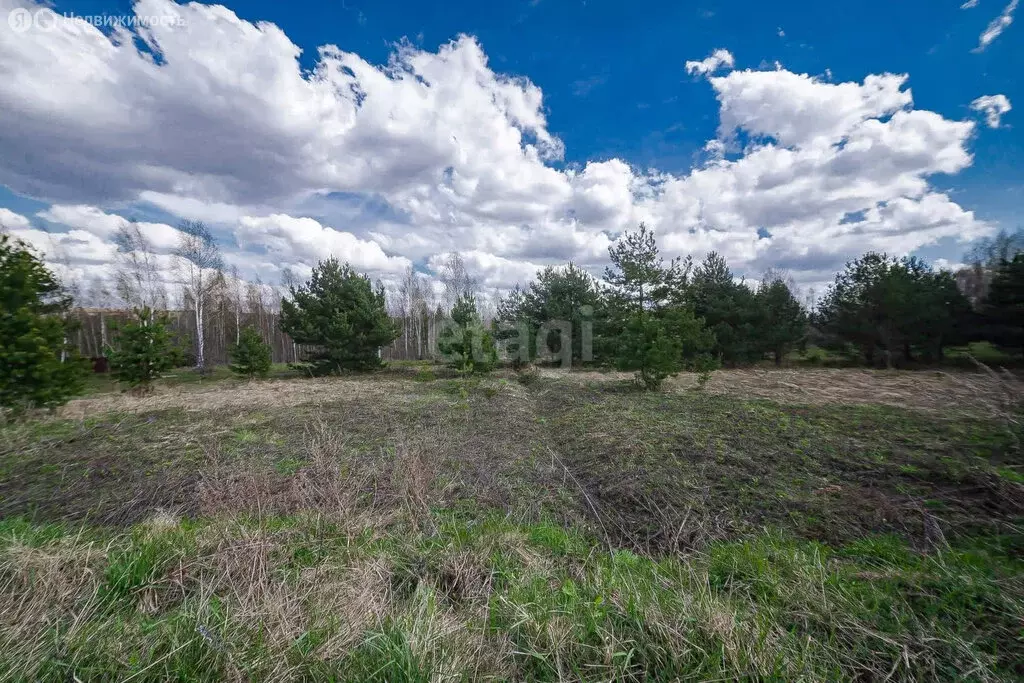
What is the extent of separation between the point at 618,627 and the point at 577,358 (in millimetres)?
19537

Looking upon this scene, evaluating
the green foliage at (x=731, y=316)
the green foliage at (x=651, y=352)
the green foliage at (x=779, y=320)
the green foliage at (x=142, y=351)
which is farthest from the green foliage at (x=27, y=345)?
the green foliage at (x=779, y=320)

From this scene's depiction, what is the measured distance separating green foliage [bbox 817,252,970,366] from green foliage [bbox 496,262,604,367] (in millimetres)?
13334

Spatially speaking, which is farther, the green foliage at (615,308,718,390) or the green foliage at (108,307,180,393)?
the green foliage at (108,307,180,393)

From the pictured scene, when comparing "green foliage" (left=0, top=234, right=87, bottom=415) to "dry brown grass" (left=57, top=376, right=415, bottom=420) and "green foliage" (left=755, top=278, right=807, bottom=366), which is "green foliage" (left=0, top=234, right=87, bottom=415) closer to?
"dry brown grass" (left=57, top=376, right=415, bottom=420)

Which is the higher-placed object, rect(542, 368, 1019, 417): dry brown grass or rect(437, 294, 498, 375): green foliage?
rect(437, 294, 498, 375): green foliage

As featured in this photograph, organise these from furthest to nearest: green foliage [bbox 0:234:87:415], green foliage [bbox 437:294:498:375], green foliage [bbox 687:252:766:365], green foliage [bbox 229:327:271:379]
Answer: green foliage [bbox 687:252:766:365], green foliage [bbox 229:327:271:379], green foliage [bbox 437:294:498:375], green foliage [bbox 0:234:87:415]

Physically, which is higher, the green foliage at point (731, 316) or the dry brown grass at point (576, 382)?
the green foliage at point (731, 316)

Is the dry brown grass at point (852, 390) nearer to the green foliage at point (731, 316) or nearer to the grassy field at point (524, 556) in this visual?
the grassy field at point (524, 556)

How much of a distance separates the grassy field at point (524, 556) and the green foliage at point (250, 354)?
1119 cm

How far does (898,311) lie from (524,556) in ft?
80.7

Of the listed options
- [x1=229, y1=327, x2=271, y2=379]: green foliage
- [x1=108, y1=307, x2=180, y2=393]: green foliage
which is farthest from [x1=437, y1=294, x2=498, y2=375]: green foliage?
[x1=108, y1=307, x2=180, y2=393]: green foliage

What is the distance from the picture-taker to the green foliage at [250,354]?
1803cm

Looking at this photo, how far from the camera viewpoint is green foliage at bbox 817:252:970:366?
18797 millimetres

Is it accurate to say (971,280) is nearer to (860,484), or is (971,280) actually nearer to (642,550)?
(860,484)
